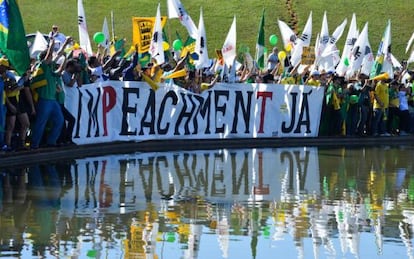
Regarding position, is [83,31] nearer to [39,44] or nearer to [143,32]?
[39,44]

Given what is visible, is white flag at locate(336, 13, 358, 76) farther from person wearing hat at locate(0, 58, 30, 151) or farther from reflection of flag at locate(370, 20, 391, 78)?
person wearing hat at locate(0, 58, 30, 151)

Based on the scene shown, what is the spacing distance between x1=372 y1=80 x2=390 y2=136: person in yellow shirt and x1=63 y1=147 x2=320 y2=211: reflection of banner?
6186 millimetres

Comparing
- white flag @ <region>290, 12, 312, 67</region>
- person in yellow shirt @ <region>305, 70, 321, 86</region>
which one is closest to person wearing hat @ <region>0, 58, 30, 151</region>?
person in yellow shirt @ <region>305, 70, 321, 86</region>

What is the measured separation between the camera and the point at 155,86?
22484mm

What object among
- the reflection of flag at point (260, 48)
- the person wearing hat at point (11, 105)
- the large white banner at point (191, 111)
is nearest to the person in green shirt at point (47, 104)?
the person wearing hat at point (11, 105)

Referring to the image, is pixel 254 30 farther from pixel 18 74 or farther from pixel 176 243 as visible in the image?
pixel 176 243

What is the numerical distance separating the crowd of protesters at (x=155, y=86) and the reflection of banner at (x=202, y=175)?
1089mm

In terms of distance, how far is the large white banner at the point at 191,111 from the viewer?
68.5 feet

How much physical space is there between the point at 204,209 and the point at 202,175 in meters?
3.95

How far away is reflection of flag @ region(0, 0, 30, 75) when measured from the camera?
16.8 metres

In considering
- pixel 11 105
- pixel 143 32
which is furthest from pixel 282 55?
pixel 11 105

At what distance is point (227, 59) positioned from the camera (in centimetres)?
2625

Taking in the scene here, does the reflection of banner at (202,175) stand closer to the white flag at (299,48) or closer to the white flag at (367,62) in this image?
the white flag at (299,48)

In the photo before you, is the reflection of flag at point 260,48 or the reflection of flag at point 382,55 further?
the reflection of flag at point 382,55
